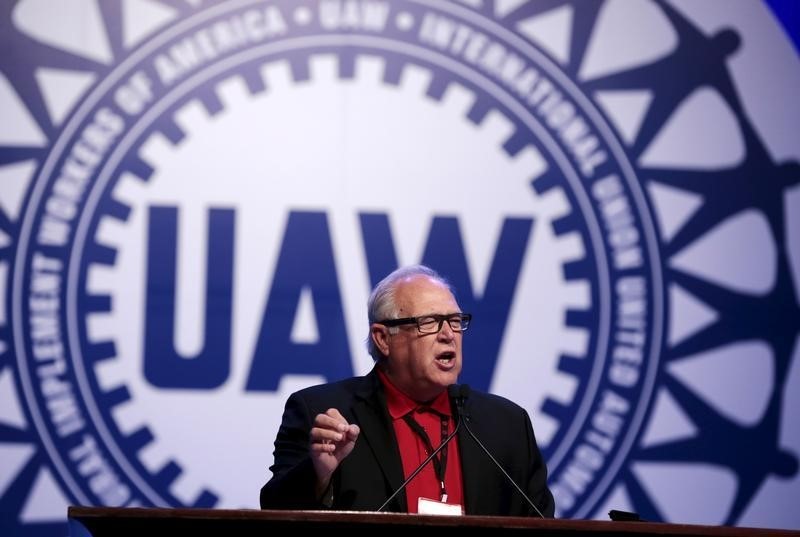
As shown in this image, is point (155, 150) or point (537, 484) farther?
point (155, 150)

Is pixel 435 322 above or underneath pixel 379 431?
above

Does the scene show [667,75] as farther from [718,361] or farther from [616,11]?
[718,361]

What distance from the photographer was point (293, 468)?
2.31 metres

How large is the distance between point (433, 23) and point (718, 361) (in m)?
1.56

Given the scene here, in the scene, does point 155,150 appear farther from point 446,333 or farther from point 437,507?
point 437,507

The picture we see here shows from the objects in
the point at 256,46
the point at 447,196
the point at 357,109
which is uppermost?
the point at 256,46

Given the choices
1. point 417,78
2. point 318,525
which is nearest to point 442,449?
point 318,525

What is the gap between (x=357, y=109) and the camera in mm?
3688

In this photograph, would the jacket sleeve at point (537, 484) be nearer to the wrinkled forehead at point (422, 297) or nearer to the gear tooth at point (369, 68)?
the wrinkled forehead at point (422, 297)

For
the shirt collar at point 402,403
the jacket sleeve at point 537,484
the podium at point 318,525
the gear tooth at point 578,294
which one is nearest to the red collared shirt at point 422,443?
the shirt collar at point 402,403

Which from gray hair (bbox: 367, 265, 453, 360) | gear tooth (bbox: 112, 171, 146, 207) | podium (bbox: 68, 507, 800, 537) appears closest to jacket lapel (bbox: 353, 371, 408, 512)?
gray hair (bbox: 367, 265, 453, 360)

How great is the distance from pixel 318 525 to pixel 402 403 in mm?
1069

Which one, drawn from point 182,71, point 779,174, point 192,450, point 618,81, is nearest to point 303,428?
point 192,450

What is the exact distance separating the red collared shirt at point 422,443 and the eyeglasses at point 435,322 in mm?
183
